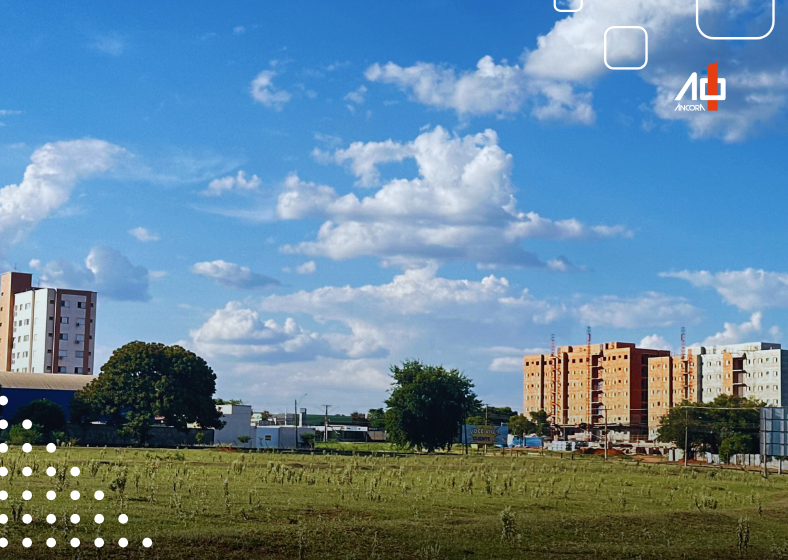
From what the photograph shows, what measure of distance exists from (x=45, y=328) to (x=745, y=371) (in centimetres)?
12473

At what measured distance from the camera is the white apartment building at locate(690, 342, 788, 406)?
505 feet

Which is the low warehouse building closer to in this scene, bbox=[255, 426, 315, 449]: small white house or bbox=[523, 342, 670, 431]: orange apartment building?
bbox=[255, 426, 315, 449]: small white house

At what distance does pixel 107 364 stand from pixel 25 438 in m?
18.1

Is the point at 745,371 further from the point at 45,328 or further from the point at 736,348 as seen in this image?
the point at 45,328

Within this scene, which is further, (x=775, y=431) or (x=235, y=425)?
(x=235, y=425)

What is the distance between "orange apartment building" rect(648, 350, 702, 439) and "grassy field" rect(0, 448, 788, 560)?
133359mm

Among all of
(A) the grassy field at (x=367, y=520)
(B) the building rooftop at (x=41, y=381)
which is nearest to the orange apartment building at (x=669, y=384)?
(B) the building rooftop at (x=41, y=381)

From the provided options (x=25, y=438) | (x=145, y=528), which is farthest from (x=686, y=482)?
(x=25, y=438)

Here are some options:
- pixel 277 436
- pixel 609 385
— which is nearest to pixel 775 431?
pixel 277 436

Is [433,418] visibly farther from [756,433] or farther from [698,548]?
[698,548]

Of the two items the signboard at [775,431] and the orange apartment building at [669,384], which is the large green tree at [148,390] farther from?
the orange apartment building at [669,384]

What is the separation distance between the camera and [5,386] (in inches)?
4264

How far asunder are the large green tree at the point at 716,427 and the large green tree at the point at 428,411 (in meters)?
34.9

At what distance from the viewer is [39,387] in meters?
112
